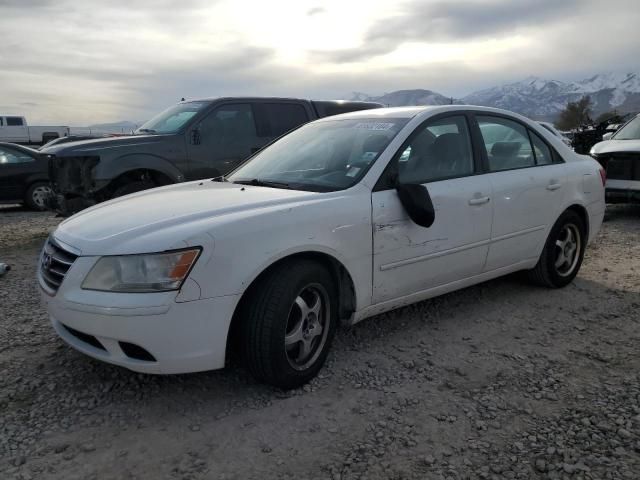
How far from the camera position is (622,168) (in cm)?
834

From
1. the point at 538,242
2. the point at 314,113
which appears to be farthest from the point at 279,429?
the point at 314,113

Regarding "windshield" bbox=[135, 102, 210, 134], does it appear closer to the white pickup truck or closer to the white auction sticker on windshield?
the white auction sticker on windshield

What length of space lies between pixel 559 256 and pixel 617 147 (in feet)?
15.6

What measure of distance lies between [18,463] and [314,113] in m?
6.47

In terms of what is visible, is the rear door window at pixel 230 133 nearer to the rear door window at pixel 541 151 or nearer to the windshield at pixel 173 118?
the windshield at pixel 173 118

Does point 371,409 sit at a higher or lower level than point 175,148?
lower

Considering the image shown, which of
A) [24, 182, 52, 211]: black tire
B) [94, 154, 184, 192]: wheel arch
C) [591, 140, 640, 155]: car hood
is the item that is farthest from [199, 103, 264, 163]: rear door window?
[591, 140, 640, 155]: car hood

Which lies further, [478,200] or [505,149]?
[505,149]

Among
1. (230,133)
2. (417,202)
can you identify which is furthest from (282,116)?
(417,202)

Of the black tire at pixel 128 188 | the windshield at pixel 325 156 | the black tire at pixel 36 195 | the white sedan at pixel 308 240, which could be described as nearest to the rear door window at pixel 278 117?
the black tire at pixel 128 188

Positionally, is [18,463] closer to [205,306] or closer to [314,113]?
[205,306]

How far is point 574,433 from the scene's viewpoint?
2639 millimetres

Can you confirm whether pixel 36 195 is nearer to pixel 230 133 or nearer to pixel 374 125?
pixel 230 133

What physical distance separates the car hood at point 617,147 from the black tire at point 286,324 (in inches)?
278
